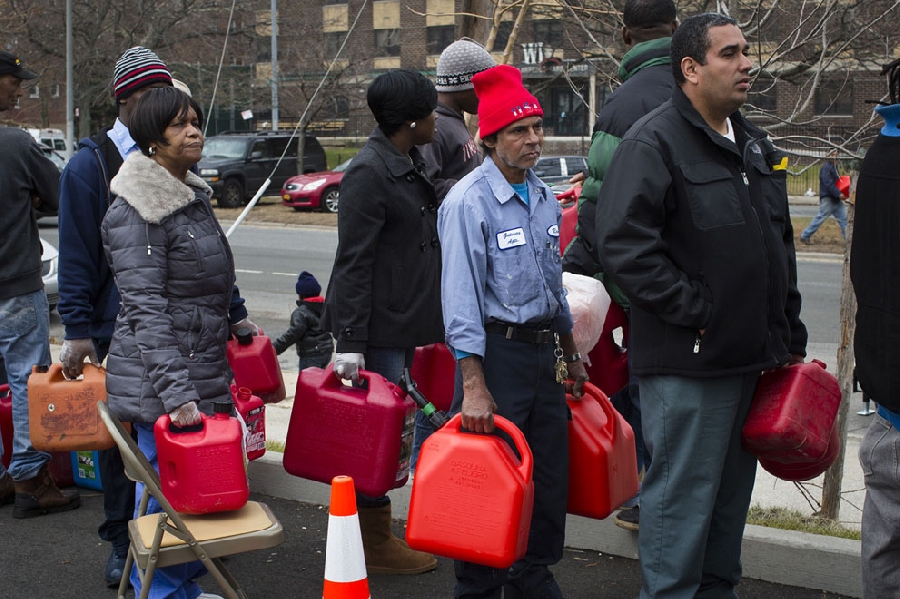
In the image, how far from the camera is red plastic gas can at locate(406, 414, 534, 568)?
10.7 ft

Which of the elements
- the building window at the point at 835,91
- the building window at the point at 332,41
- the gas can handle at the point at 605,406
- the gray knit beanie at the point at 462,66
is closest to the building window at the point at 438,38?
the building window at the point at 332,41

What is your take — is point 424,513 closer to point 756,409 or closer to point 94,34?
point 756,409

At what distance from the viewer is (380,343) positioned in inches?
167

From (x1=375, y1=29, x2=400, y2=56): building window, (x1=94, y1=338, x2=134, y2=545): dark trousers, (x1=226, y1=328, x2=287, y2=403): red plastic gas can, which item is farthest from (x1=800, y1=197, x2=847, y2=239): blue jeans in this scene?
(x1=375, y1=29, x2=400, y2=56): building window

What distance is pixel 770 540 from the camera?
4.30m

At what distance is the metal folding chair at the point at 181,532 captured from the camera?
11.5 ft

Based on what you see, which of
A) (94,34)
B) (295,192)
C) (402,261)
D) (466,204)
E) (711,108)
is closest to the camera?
(711,108)

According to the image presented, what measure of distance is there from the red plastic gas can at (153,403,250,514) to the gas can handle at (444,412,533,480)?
28.7 inches

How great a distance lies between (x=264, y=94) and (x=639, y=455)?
3786 cm

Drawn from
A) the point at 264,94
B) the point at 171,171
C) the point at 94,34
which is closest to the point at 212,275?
the point at 171,171

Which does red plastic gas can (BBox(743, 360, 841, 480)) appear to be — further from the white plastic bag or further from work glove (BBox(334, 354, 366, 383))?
work glove (BBox(334, 354, 366, 383))

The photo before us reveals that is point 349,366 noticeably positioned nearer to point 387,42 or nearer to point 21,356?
point 21,356

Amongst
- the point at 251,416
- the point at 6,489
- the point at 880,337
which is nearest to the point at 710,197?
the point at 880,337

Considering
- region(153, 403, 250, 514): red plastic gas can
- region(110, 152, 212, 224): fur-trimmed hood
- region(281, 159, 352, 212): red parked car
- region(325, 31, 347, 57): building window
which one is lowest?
region(281, 159, 352, 212): red parked car
